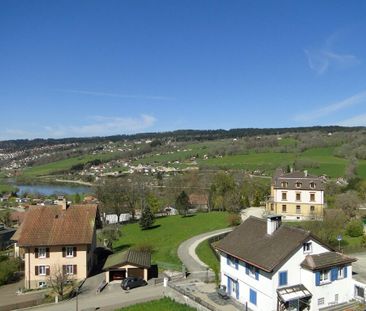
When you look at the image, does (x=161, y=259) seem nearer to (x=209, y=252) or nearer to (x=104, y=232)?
(x=209, y=252)

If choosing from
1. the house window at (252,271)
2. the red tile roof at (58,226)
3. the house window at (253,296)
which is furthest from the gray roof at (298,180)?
the house window at (253,296)

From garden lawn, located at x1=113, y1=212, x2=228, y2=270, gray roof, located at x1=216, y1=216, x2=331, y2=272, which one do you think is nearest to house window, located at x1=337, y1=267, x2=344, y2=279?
gray roof, located at x1=216, y1=216, x2=331, y2=272

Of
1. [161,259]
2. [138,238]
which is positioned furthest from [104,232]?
[161,259]

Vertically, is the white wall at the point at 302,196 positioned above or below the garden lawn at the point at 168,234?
above

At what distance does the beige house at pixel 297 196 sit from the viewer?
65875 mm

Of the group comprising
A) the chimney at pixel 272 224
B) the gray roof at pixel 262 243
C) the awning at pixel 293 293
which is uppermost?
the chimney at pixel 272 224

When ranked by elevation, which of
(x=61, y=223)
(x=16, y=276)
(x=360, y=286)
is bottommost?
(x=16, y=276)

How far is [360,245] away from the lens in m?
48.9

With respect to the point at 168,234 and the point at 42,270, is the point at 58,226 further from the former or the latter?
the point at 168,234

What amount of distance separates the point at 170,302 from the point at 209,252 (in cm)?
1596

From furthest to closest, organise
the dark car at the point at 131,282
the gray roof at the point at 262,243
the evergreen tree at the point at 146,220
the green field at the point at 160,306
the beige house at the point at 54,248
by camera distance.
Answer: the evergreen tree at the point at 146,220 → the beige house at the point at 54,248 → the dark car at the point at 131,282 → the green field at the point at 160,306 → the gray roof at the point at 262,243

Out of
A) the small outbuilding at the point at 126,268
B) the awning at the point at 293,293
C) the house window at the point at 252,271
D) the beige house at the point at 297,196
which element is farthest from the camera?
the beige house at the point at 297,196

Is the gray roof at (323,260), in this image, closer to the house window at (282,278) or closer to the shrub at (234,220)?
the house window at (282,278)

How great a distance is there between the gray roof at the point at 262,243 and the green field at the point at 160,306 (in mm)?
5302
